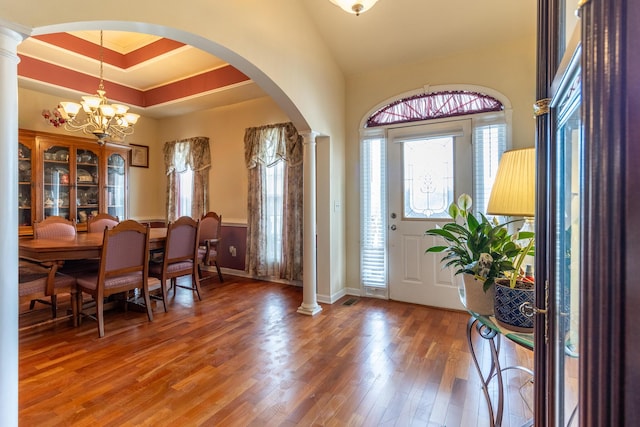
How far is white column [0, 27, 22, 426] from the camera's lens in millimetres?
1300

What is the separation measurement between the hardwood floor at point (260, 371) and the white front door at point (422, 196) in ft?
1.07

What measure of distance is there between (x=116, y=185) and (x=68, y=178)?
0.63 meters

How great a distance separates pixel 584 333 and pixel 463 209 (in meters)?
1.09

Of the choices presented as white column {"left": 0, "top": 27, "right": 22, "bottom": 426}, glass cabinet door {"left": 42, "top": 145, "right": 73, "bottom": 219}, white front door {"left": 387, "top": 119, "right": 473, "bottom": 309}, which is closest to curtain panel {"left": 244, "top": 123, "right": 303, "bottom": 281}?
white front door {"left": 387, "top": 119, "right": 473, "bottom": 309}

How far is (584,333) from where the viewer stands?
0.45 meters

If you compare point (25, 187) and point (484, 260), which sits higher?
point (25, 187)

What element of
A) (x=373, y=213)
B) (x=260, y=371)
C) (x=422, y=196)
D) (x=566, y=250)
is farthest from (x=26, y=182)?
(x=566, y=250)

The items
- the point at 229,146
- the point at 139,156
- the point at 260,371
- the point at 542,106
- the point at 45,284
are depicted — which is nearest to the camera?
the point at 542,106

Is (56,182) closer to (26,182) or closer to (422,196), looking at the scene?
(26,182)

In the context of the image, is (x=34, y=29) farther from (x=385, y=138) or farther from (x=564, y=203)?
(x=385, y=138)

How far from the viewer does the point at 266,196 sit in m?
4.67

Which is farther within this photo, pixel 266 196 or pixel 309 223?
pixel 266 196

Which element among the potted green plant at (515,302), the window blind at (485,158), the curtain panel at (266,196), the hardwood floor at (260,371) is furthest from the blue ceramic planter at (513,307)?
the curtain panel at (266,196)

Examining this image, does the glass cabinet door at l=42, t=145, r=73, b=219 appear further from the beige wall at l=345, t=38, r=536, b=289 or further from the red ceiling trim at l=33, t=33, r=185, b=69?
the beige wall at l=345, t=38, r=536, b=289
